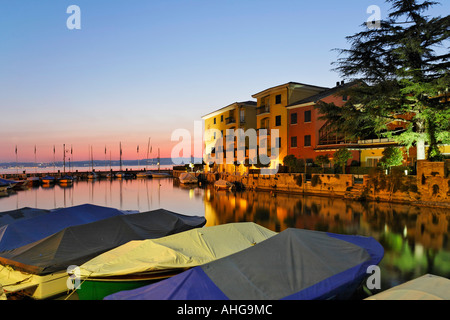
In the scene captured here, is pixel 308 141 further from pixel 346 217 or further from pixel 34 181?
pixel 34 181

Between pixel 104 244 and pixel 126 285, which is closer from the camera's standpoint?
pixel 126 285

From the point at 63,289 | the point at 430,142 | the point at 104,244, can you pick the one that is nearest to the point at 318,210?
the point at 430,142

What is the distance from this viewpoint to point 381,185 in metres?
29.6

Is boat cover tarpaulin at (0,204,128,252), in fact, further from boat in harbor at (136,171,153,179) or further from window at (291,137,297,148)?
boat in harbor at (136,171,153,179)

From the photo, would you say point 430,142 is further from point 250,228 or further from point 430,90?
point 250,228

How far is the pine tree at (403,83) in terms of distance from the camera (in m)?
26.4

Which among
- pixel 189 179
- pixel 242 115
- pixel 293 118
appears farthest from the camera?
pixel 189 179

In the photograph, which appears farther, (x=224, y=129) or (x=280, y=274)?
(x=224, y=129)

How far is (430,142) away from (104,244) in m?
27.4

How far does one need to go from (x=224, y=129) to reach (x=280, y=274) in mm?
60858

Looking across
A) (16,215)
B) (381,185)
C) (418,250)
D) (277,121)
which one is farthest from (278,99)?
(16,215)

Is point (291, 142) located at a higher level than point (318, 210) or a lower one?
higher

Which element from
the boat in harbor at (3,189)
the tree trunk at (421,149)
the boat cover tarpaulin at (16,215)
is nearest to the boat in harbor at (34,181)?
the boat in harbor at (3,189)
